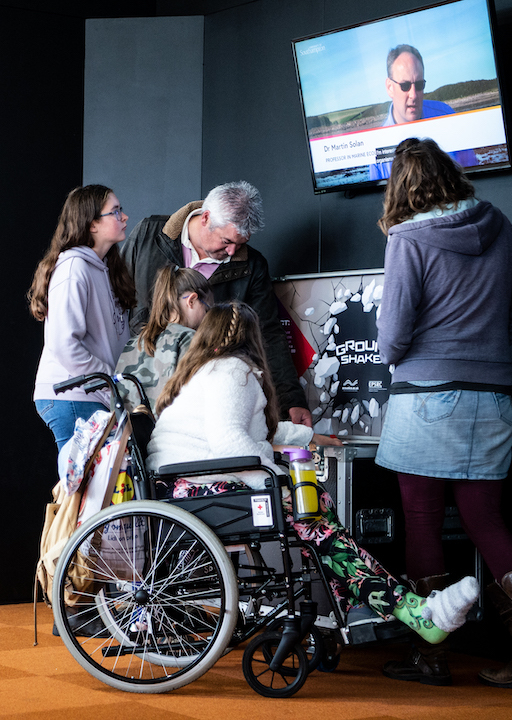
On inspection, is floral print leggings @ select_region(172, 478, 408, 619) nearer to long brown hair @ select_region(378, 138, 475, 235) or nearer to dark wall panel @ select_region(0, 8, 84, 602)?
long brown hair @ select_region(378, 138, 475, 235)

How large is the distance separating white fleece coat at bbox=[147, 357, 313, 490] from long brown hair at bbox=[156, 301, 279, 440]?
0.10 ft

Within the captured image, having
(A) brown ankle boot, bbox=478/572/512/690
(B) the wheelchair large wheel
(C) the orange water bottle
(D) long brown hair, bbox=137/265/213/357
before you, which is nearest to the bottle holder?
(C) the orange water bottle

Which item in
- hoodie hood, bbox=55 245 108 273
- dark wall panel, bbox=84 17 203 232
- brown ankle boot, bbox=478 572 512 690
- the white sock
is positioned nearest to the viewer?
the white sock

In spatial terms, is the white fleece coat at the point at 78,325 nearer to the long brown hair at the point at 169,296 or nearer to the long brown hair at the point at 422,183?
the long brown hair at the point at 169,296

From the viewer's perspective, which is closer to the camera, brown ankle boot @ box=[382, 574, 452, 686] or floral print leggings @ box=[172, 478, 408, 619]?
floral print leggings @ box=[172, 478, 408, 619]

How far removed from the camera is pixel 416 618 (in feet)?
7.16

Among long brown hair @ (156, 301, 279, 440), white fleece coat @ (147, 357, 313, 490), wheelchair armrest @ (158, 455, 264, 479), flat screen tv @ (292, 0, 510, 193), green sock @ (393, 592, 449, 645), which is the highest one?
flat screen tv @ (292, 0, 510, 193)

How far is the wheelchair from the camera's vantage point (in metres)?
2.14

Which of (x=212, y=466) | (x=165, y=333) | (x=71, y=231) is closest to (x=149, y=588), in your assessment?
(x=212, y=466)

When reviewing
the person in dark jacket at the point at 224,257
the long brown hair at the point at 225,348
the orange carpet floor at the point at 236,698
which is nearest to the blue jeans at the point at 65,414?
the person in dark jacket at the point at 224,257

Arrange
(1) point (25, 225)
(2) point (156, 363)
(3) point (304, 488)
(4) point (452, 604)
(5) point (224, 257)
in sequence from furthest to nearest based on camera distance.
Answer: (1) point (25, 225) < (5) point (224, 257) < (2) point (156, 363) < (3) point (304, 488) < (4) point (452, 604)

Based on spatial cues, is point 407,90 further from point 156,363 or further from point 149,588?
point 149,588

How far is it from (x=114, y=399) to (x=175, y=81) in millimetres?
2342

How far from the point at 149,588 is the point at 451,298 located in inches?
47.7
